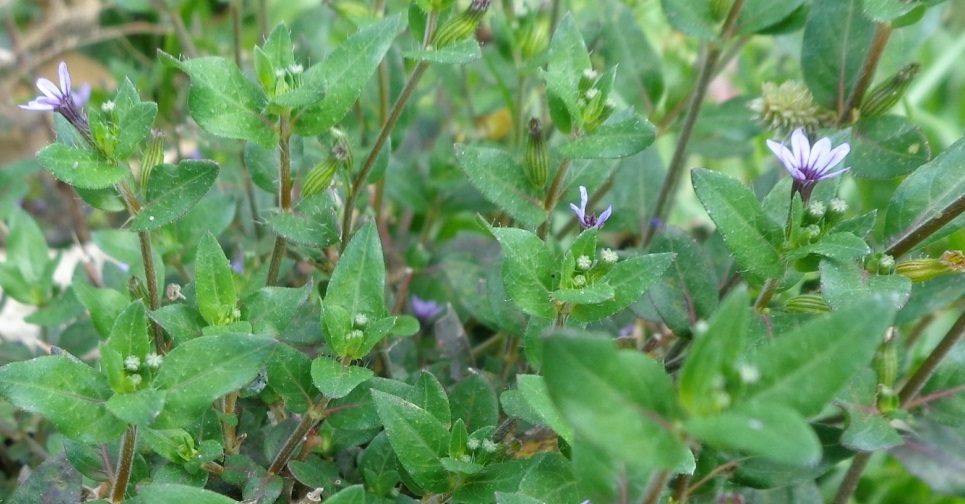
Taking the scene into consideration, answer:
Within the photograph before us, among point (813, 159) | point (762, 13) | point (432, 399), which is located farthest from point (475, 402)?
point (762, 13)

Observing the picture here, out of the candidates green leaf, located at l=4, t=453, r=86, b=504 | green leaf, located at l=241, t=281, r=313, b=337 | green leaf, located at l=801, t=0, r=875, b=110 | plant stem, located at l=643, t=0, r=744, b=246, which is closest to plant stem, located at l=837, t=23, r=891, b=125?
green leaf, located at l=801, t=0, r=875, b=110

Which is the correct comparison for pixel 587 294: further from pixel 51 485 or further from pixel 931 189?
pixel 51 485

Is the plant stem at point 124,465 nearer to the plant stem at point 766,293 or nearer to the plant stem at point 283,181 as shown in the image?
the plant stem at point 283,181

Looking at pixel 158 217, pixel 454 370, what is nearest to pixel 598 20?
pixel 454 370

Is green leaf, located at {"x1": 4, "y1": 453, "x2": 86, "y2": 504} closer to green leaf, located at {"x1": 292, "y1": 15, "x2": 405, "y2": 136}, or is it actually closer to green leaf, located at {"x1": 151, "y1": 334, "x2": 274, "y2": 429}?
green leaf, located at {"x1": 151, "y1": 334, "x2": 274, "y2": 429}

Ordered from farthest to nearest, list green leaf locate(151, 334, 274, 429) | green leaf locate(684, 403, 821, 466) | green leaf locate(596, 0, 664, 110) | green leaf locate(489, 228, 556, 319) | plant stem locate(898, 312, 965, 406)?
green leaf locate(596, 0, 664, 110) < plant stem locate(898, 312, 965, 406) < green leaf locate(489, 228, 556, 319) < green leaf locate(151, 334, 274, 429) < green leaf locate(684, 403, 821, 466)

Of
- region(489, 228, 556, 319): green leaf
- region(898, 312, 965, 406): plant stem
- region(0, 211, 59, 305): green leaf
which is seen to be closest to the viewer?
region(489, 228, 556, 319): green leaf

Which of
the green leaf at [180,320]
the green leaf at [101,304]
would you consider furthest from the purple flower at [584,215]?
the green leaf at [101,304]
